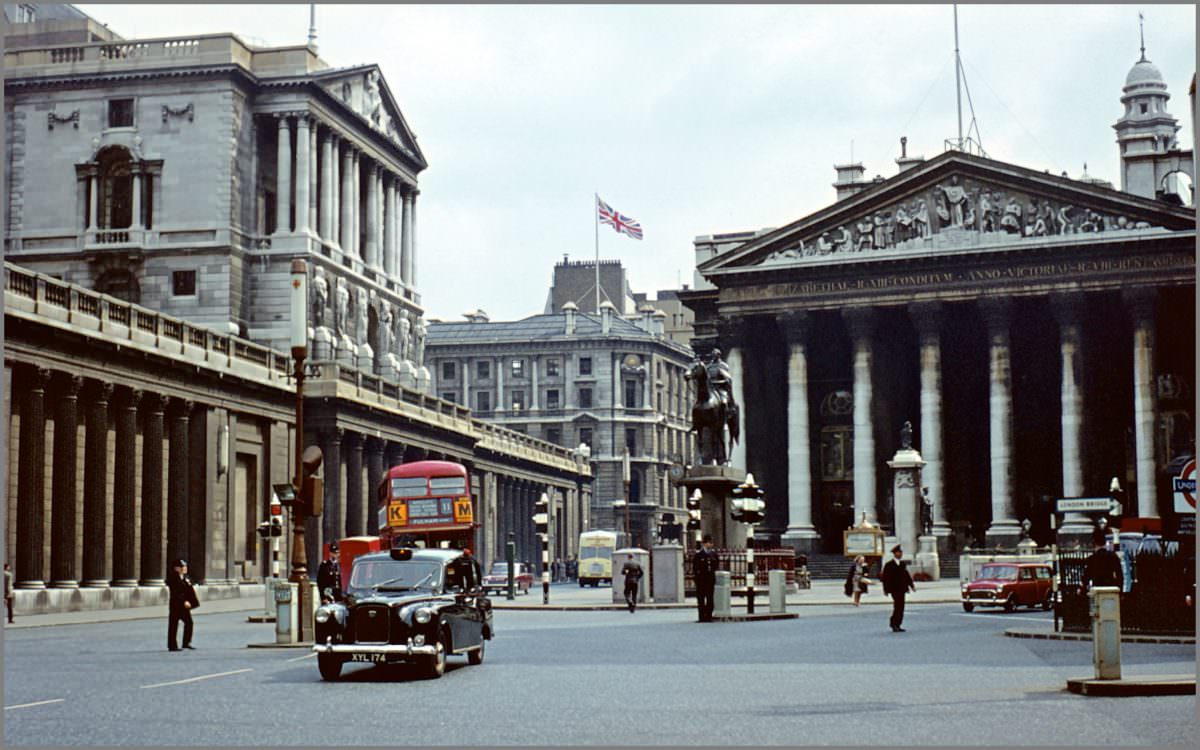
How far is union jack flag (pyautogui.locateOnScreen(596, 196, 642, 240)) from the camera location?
113 metres

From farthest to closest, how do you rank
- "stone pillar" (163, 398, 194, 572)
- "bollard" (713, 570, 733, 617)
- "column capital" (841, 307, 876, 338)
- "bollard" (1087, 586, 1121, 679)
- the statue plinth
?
"column capital" (841, 307, 876, 338)
"stone pillar" (163, 398, 194, 572)
the statue plinth
"bollard" (713, 570, 733, 617)
"bollard" (1087, 586, 1121, 679)

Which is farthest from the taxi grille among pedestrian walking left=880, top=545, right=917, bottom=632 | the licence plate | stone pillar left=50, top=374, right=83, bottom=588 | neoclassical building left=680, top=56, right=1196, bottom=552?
neoclassical building left=680, top=56, right=1196, bottom=552

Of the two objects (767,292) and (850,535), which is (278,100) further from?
(850,535)

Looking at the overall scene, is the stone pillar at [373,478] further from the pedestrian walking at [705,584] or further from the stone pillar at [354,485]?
the pedestrian walking at [705,584]

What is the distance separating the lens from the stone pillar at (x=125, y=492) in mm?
56719

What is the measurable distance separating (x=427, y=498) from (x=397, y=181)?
41.8 metres

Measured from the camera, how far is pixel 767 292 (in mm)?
87312

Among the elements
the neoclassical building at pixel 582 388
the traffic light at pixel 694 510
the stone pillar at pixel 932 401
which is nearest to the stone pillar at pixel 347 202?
the stone pillar at pixel 932 401

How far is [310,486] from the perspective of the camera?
2966cm

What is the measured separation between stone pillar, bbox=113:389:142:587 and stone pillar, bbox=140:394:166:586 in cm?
125

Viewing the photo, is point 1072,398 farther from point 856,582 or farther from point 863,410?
point 856,582

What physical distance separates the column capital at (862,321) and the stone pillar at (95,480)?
41.5 meters

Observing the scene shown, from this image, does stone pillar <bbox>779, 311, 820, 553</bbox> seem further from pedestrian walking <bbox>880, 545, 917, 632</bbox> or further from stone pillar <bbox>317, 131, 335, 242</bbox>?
pedestrian walking <bbox>880, 545, 917, 632</bbox>

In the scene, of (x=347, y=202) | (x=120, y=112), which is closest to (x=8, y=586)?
(x=120, y=112)
